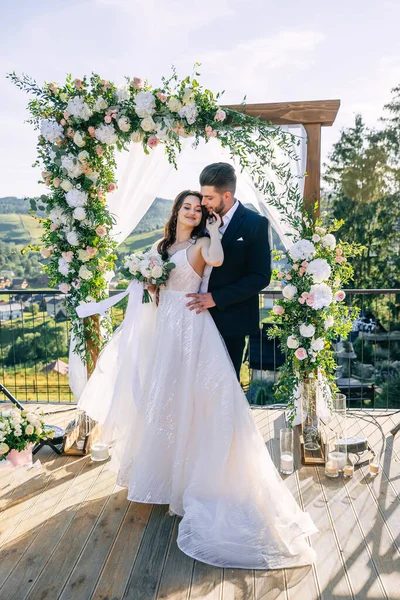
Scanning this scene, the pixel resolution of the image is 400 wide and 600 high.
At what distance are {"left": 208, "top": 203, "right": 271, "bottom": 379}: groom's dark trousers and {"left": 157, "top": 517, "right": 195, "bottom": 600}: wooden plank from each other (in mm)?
1149

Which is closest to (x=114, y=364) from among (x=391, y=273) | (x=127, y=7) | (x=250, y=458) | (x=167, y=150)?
(x=250, y=458)

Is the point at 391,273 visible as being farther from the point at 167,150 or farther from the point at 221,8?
the point at 167,150

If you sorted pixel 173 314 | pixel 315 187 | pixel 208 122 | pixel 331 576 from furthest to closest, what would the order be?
pixel 315 187 < pixel 208 122 < pixel 173 314 < pixel 331 576

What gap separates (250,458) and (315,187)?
201 cm

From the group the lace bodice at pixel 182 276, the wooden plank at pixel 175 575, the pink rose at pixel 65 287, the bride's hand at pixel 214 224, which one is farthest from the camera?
the pink rose at pixel 65 287

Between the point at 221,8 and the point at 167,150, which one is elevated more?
the point at 221,8

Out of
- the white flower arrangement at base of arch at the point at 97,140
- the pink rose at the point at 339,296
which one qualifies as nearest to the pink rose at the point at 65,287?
the white flower arrangement at base of arch at the point at 97,140

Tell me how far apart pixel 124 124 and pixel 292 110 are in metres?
1.13

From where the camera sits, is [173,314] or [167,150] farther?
[167,150]

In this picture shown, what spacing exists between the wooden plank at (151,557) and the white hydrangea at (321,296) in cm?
154

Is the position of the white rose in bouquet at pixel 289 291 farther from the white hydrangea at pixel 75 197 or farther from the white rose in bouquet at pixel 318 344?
the white hydrangea at pixel 75 197

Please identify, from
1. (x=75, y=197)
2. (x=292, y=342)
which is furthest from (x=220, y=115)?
(x=292, y=342)

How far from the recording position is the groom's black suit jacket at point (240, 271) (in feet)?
9.37

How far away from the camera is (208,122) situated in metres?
3.40
